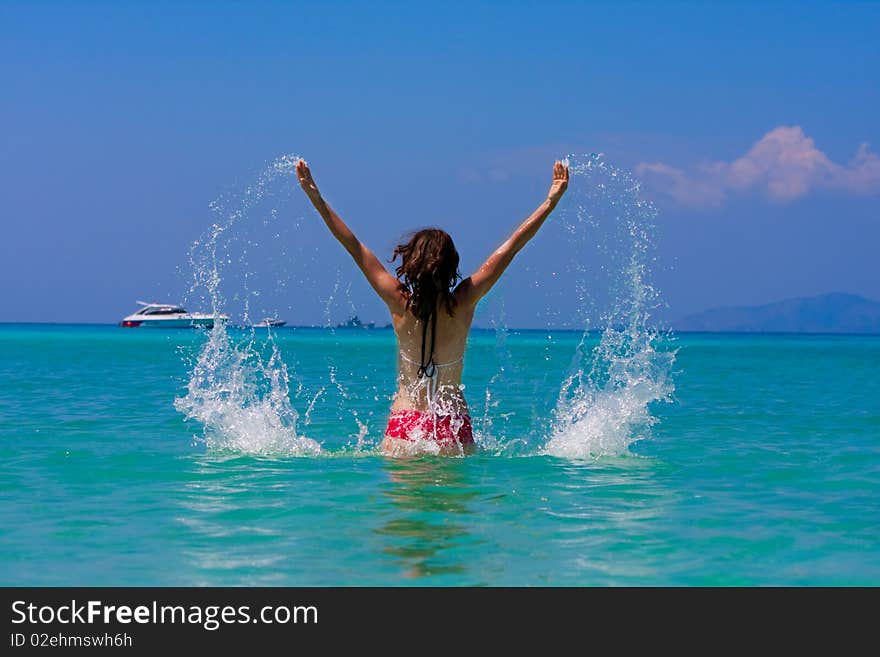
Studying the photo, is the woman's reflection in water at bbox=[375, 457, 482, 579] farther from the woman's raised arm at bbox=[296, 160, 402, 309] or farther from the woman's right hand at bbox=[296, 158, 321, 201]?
the woman's right hand at bbox=[296, 158, 321, 201]

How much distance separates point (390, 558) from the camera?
561 centimetres

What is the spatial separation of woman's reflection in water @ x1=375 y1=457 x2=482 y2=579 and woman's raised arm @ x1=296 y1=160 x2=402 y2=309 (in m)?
1.30

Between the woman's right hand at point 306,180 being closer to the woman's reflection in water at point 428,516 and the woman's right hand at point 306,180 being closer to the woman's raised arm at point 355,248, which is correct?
the woman's raised arm at point 355,248

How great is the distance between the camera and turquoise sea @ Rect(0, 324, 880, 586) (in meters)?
5.55

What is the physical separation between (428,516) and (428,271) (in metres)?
1.83

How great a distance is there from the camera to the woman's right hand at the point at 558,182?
786cm

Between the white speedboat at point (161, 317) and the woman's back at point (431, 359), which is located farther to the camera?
the white speedboat at point (161, 317)

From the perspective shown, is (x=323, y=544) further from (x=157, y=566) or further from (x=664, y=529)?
(x=664, y=529)

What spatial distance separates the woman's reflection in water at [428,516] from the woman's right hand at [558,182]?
2.20 m

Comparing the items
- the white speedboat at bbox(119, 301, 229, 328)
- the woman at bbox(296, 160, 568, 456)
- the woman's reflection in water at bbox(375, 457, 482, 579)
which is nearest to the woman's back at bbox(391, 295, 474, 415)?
the woman at bbox(296, 160, 568, 456)

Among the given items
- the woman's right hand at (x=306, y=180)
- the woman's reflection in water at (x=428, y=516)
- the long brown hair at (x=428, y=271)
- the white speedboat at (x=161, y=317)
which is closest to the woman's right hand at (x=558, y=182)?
the long brown hair at (x=428, y=271)

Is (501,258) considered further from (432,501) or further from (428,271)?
(432,501)
